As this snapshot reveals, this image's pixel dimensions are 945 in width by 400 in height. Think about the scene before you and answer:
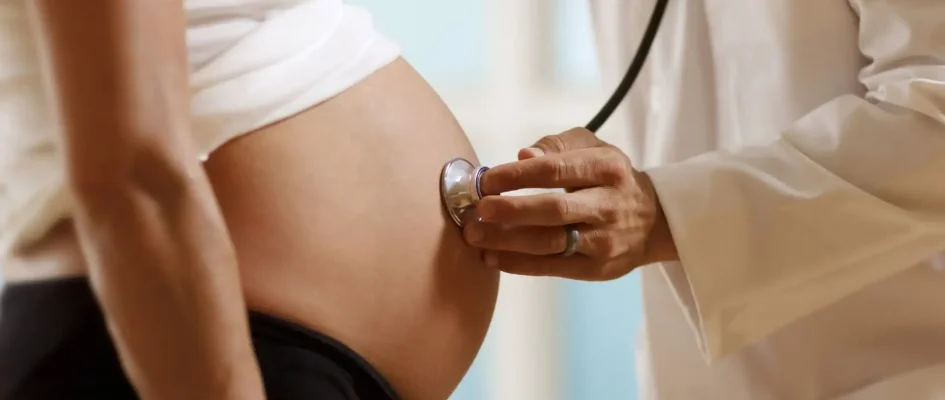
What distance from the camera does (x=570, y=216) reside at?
679 millimetres

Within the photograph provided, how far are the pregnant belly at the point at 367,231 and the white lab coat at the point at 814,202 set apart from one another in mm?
221

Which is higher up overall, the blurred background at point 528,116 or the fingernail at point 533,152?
the fingernail at point 533,152

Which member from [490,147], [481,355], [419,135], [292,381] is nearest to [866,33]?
[419,135]

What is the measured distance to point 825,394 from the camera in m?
0.83

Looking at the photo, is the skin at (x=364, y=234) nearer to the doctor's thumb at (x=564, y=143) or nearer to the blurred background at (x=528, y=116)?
the doctor's thumb at (x=564, y=143)

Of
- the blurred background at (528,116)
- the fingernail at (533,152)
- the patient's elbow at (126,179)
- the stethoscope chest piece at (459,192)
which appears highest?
the patient's elbow at (126,179)

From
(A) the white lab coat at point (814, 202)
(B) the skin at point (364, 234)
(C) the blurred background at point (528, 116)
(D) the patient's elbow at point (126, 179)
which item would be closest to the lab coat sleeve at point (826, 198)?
(A) the white lab coat at point (814, 202)

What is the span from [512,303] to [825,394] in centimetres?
74

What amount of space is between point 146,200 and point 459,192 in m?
0.27

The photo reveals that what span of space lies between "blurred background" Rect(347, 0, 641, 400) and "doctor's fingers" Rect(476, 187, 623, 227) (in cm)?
73

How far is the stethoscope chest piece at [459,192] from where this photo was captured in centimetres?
65

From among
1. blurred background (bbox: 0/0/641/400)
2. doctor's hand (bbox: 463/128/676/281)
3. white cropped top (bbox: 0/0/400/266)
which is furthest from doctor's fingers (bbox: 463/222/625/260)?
blurred background (bbox: 0/0/641/400)

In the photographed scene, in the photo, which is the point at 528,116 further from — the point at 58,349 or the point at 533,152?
the point at 58,349

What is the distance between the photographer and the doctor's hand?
66cm
